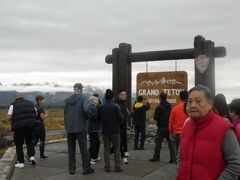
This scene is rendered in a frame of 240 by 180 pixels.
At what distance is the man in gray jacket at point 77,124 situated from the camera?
8805 mm

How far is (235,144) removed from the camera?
3.39 metres

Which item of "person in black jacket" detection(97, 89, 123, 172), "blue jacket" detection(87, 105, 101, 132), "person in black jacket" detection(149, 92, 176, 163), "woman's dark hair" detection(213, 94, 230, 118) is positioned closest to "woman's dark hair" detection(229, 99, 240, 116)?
"woman's dark hair" detection(213, 94, 230, 118)

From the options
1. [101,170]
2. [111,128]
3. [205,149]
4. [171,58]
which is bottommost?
[101,170]

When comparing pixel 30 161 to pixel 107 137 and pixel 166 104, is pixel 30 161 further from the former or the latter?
pixel 166 104

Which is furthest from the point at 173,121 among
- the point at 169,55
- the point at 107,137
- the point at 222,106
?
the point at 169,55

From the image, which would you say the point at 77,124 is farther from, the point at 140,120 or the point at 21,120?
Answer: the point at 140,120

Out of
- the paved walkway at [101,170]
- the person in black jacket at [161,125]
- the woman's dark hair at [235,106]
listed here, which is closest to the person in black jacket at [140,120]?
the paved walkway at [101,170]

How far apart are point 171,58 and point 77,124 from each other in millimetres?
6155

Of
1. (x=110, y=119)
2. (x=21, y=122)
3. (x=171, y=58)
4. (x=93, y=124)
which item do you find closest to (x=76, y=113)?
(x=110, y=119)

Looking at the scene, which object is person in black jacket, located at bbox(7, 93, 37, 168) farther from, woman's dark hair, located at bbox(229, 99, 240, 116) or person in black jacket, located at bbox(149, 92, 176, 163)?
woman's dark hair, located at bbox(229, 99, 240, 116)

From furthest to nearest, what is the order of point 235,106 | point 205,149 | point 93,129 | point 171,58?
point 171,58 → point 93,129 → point 235,106 → point 205,149

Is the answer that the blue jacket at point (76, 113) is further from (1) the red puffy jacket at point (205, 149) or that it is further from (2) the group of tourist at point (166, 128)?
(1) the red puffy jacket at point (205, 149)

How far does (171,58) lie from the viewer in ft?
46.1

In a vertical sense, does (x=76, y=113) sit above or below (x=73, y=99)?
below
